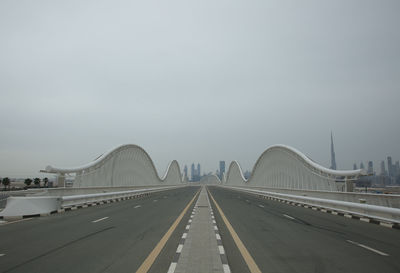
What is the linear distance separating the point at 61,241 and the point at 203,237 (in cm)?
412

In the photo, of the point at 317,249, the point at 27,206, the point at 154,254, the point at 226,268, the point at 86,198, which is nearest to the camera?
the point at 226,268

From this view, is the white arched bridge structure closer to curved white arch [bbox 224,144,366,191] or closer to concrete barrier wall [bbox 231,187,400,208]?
curved white arch [bbox 224,144,366,191]

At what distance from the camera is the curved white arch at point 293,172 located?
103 feet

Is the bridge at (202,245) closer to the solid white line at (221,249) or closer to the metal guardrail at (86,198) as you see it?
the solid white line at (221,249)

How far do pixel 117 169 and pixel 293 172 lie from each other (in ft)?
94.4

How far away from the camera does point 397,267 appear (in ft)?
21.2

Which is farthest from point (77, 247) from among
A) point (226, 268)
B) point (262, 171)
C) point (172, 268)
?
point (262, 171)

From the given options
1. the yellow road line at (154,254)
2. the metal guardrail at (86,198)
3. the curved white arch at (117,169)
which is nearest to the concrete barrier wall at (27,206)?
the metal guardrail at (86,198)

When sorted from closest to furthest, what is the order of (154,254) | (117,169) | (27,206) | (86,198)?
1. (154,254)
2. (27,206)
3. (86,198)
4. (117,169)

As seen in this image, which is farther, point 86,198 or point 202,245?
point 86,198

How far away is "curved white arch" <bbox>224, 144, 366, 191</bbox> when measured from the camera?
1237 inches

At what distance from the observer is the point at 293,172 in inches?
1879

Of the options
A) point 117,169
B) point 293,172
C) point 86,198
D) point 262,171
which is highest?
point 117,169

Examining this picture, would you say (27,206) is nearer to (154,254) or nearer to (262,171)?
(154,254)
